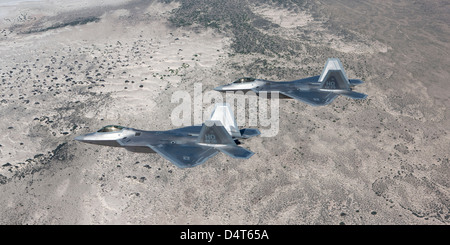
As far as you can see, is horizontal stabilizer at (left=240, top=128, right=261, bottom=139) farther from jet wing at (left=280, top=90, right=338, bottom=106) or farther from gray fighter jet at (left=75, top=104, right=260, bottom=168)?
jet wing at (left=280, top=90, right=338, bottom=106)

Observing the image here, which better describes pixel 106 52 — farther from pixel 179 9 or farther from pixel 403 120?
pixel 403 120

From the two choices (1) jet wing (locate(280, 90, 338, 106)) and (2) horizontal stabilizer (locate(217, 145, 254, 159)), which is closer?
(2) horizontal stabilizer (locate(217, 145, 254, 159))

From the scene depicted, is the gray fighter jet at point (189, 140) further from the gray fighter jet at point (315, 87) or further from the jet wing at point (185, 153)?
the gray fighter jet at point (315, 87)

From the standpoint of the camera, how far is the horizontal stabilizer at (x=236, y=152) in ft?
75.8

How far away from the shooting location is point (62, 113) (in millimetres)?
32875

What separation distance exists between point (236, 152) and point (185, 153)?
432 centimetres

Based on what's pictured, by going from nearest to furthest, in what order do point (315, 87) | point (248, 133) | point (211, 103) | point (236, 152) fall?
1. point (236, 152)
2. point (248, 133)
3. point (315, 87)
4. point (211, 103)

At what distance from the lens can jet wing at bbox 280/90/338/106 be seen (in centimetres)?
3017

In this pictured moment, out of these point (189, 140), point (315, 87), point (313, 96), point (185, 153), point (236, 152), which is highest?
point (315, 87)

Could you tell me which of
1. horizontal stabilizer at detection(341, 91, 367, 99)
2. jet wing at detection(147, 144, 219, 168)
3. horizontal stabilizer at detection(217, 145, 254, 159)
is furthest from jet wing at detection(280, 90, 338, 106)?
jet wing at detection(147, 144, 219, 168)

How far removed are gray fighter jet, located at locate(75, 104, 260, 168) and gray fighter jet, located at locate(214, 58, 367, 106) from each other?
7454 mm

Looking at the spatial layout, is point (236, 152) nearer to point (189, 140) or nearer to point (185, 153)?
point (185, 153)

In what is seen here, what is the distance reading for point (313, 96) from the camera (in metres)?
31.0

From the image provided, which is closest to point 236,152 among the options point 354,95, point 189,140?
point 189,140
